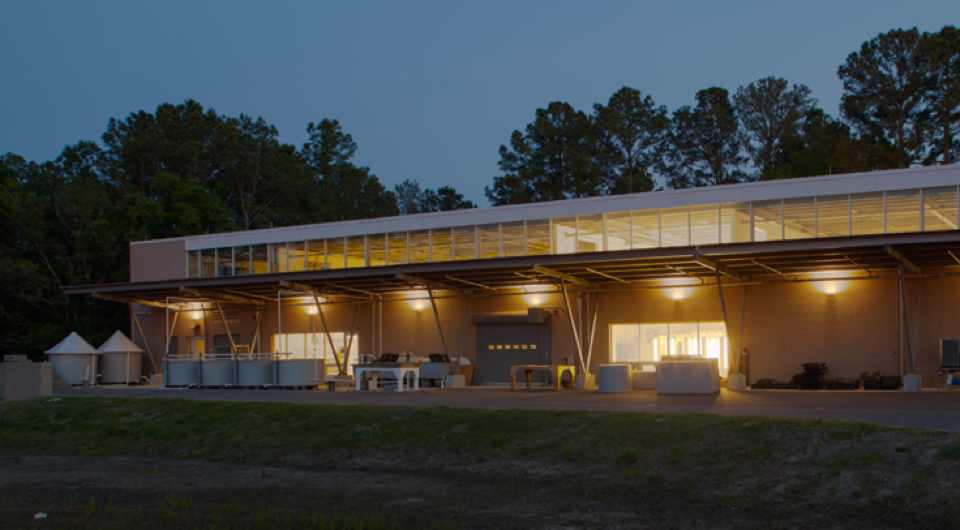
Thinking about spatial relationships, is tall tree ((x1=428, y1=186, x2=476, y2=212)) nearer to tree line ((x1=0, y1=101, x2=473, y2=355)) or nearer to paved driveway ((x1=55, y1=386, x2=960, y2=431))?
tree line ((x1=0, y1=101, x2=473, y2=355))

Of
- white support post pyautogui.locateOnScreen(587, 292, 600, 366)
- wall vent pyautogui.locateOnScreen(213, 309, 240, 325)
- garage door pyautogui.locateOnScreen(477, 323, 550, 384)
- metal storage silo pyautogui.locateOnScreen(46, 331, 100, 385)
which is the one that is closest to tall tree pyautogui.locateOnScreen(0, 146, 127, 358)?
metal storage silo pyautogui.locateOnScreen(46, 331, 100, 385)

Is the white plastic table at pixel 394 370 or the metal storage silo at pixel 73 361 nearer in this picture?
the white plastic table at pixel 394 370

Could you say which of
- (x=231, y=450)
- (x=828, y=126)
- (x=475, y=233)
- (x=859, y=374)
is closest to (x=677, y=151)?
(x=828, y=126)

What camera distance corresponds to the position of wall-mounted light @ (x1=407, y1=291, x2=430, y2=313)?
2838cm

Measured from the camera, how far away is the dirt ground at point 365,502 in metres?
9.05

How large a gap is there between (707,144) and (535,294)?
122 ft

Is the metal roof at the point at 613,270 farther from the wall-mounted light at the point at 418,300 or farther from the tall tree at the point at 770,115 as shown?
the tall tree at the point at 770,115

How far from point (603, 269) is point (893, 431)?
A: 12.4m

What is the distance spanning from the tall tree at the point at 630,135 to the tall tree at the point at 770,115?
18.5 feet


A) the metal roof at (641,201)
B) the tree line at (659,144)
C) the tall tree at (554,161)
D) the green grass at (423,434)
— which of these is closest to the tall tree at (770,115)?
the tree line at (659,144)

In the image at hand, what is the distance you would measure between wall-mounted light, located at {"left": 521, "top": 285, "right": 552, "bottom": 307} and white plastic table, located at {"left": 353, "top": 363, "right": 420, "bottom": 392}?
446cm

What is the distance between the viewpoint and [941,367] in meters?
20.0

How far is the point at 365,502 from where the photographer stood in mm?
10383

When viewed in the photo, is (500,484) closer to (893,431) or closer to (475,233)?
(893,431)
